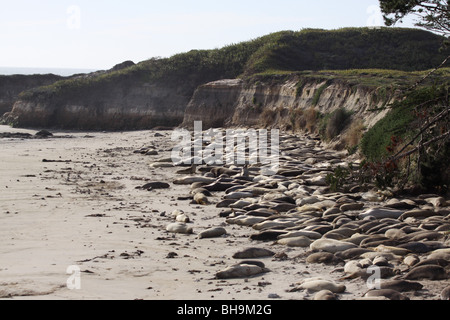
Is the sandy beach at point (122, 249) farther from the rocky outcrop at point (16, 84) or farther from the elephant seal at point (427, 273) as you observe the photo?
the rocky outcrop at point (16, 84)

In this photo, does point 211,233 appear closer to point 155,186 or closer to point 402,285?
point 402,285

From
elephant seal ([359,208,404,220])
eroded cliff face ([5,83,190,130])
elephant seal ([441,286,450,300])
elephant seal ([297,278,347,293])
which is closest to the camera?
elephant seal ([441,286,450,300])

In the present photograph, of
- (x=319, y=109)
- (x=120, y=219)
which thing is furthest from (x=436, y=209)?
(x=319, y=109)

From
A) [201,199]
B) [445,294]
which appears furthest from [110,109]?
[445,294]

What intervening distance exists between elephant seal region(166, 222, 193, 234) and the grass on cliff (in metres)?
29.0

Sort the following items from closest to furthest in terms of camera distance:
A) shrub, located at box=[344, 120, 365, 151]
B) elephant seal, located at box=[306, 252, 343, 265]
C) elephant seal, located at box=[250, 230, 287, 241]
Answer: elephant seal, located at box=[306, 252, 343, 265] → elephant seal, located at box=[250, 230, 287, 241] → shrub, located at box=[344, 120, 365, 151]

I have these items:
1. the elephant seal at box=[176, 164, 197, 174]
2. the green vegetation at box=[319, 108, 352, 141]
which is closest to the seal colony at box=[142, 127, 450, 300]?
the elephant seal at box=[176, 164, 197, 174]

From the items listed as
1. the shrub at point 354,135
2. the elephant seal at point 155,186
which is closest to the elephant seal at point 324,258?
the elephant seal at point 155,186

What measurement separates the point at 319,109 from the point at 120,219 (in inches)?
591

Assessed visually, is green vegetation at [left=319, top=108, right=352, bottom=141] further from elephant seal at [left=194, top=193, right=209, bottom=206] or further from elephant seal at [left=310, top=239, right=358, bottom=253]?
elephant seal at [left=310, top=239, right=358, bottom=253]

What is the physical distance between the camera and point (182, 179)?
17.0 m

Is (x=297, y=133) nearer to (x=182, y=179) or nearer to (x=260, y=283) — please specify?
(x=182, y=179)

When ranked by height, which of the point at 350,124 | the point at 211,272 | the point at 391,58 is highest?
the point at 391,58

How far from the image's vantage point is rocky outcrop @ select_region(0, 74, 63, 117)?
5201 centimetres
